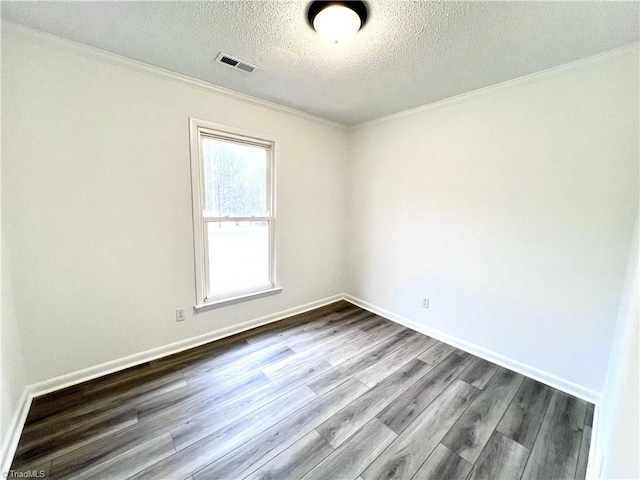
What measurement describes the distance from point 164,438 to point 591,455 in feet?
8.21

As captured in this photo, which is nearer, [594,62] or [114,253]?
[594,62]

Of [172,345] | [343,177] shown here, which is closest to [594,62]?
[343,177]

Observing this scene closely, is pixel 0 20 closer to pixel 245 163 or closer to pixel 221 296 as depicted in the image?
pixel 245 163

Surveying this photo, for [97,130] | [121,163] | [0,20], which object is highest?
[0,20]

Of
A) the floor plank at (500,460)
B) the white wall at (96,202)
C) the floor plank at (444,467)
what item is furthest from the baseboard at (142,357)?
the floor plank at (500,460)

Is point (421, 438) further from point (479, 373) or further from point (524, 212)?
point (524, 212)

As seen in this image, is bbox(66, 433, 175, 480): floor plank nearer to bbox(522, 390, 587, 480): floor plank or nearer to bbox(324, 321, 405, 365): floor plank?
bbox(324, 321, 405, 365): floor plank

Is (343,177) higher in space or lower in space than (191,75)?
lower

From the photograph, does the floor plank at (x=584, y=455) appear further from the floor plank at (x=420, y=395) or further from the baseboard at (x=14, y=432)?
the baseboard at (x=14, y=432)

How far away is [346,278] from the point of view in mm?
3809

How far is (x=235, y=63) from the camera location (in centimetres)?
200

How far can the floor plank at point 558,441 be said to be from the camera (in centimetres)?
137

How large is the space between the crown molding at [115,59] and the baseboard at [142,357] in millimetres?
2362

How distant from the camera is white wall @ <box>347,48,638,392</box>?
1763 millimetres
